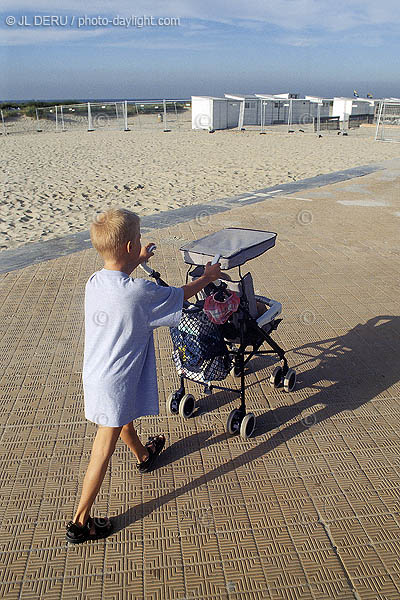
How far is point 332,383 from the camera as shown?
4.20 metres

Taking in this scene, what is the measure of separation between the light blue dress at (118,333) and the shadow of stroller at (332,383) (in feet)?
2.42

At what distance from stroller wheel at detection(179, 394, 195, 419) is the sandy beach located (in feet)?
18.2

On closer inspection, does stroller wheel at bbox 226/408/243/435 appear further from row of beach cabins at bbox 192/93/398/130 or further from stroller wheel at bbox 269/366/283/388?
row of beach cabins at bbox 192/93/398/130

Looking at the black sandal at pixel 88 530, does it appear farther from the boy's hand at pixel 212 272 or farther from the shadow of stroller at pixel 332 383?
the boy's hand at pixel 212 272

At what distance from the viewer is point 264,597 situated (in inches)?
95.0

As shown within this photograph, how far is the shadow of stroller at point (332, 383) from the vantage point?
10.5 feet

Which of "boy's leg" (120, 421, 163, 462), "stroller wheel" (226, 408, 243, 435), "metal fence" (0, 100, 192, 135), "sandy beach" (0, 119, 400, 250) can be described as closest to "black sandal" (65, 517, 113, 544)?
"boy's leg" (120, 421, 163, 462)

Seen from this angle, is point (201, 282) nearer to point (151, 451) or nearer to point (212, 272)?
point (212, 272)

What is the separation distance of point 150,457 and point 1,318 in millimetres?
2896

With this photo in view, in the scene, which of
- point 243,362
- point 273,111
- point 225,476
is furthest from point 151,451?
point 273,111

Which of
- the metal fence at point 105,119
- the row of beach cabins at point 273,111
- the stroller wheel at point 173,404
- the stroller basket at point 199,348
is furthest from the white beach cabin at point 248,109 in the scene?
the stroller basket at point 199,348

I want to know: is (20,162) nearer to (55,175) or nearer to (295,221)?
(55,175)

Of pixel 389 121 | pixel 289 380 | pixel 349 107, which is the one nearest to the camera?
pixel 289 380

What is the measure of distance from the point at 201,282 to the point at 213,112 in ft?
102
